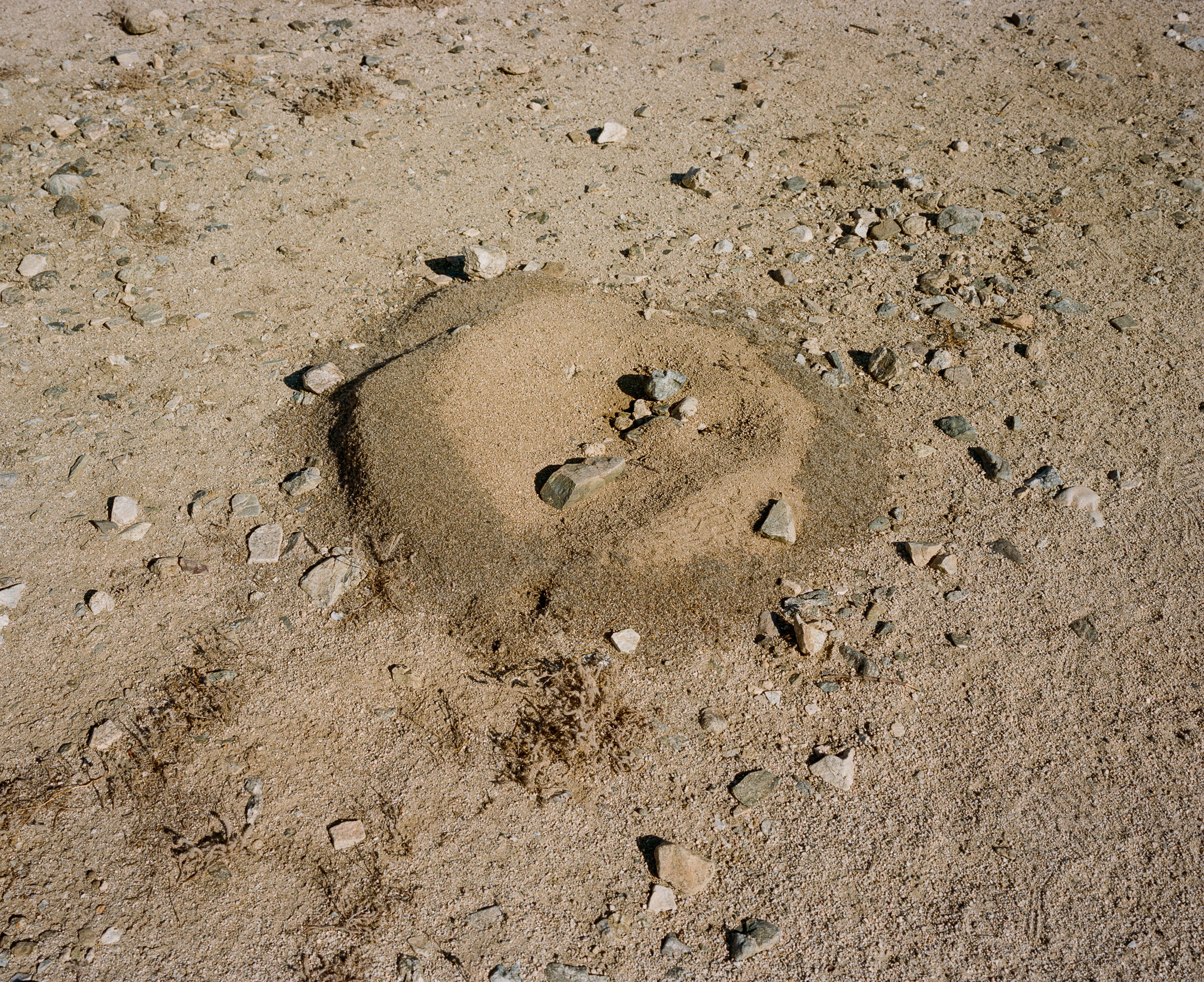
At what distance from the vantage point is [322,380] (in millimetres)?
4379

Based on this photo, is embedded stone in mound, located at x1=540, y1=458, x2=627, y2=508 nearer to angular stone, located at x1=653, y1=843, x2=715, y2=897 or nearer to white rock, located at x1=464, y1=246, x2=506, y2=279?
angular stone, located at x1=653, y1=843, x2=715, y2=897

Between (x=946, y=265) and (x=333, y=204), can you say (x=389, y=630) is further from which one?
(x=946, y=265)

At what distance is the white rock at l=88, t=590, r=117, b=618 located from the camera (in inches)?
138

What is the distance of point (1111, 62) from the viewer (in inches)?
281

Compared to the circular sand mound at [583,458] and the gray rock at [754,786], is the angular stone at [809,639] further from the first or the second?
the gray rock at [754,786]

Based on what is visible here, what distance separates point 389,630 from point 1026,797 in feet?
7.72

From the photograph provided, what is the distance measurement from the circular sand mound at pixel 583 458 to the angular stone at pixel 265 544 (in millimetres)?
368

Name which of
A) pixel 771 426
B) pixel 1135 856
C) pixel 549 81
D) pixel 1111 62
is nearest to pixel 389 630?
pixel 771 426

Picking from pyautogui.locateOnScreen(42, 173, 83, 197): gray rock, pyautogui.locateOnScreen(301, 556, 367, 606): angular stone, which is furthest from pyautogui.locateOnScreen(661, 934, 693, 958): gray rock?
pyautogui.locateOnScreen(42, 173, 83, 197): gray rock

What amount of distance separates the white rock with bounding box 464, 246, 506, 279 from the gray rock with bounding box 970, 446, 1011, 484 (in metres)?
2.75

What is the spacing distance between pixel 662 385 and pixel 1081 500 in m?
1.92

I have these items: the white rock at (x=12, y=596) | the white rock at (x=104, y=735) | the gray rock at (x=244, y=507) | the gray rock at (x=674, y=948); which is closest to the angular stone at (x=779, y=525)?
the gray rock at (x=674, y=948)

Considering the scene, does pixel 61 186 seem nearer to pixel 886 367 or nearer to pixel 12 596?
pixel 12 596

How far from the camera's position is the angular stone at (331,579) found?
3.54 metres
